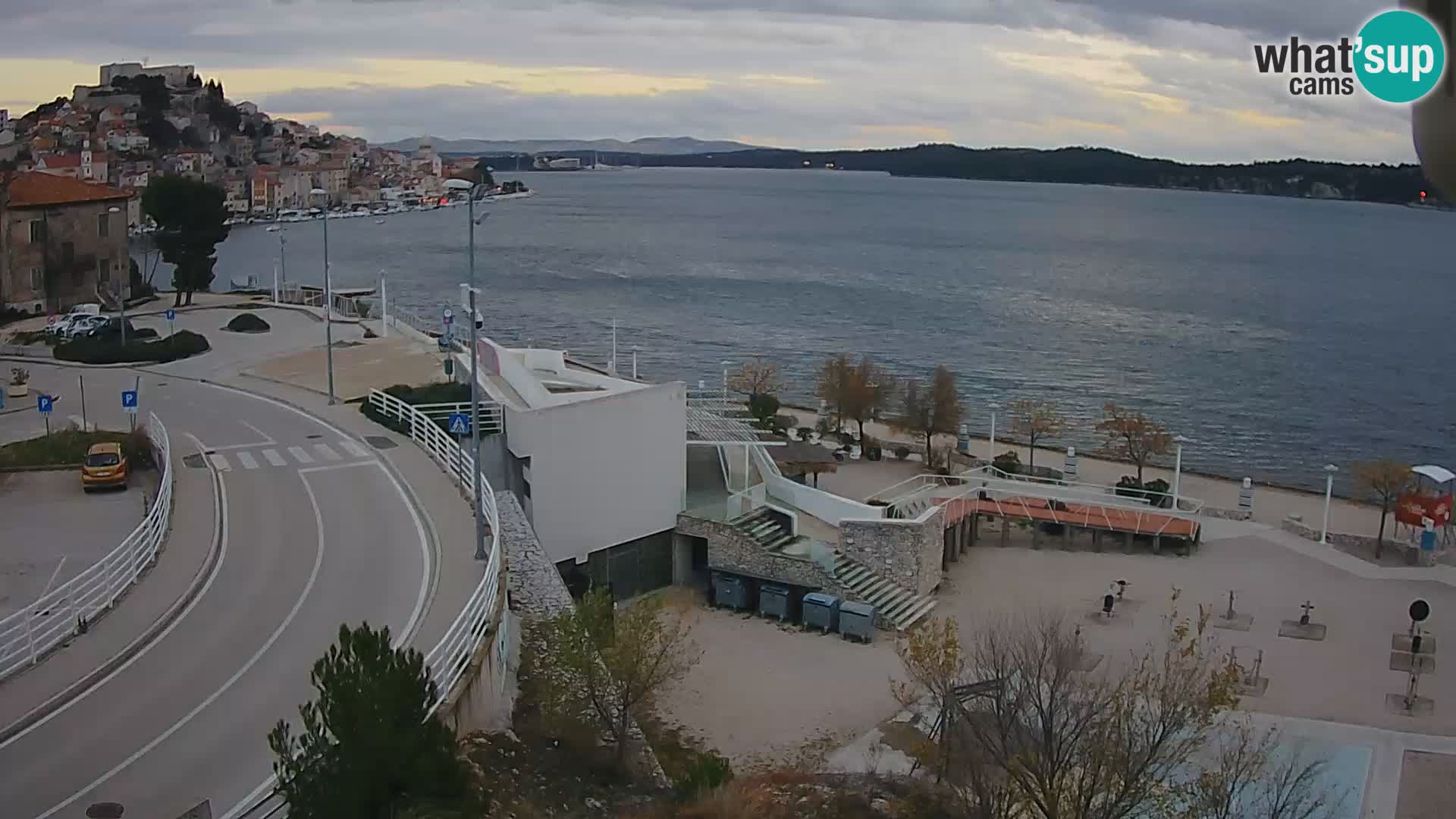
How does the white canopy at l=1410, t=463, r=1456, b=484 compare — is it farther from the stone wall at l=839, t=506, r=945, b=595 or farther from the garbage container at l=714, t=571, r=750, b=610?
the garbage container at l=714, t=571, r=750, b=610

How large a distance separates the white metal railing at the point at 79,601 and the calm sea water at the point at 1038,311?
128 feet

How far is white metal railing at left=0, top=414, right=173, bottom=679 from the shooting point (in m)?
14.6

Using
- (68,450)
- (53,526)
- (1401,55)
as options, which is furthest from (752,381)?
(1401,55)

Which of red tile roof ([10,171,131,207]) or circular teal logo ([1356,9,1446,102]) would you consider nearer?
circular teal logo ([1356,9,1446,102])

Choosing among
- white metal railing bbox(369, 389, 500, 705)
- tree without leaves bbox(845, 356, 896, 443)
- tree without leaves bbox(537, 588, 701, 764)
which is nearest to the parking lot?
white metal railing bbox(369, 389, 500, 705)

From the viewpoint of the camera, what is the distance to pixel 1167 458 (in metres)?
46.0

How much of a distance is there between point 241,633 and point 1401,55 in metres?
15.5

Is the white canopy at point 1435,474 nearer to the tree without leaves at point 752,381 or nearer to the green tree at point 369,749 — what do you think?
the tree without leaves at point 752,381

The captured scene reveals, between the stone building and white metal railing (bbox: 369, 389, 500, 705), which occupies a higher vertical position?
the stone building

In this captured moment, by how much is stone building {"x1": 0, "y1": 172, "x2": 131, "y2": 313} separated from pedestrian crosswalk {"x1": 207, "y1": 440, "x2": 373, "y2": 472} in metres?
27.5

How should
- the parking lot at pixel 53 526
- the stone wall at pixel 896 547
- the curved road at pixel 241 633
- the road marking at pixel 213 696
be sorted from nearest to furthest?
the road marking at pixel 213 696, the curved road at pixel 241 633, the parking lot at pixel 53 526, the stone wall at pixel 896 547

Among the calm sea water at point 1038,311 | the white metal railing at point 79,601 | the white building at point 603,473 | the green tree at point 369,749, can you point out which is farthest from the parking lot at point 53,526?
the calm sea water at point 1038,311

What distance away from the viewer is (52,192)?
51031 millimetres

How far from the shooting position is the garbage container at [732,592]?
26219 millimetres
